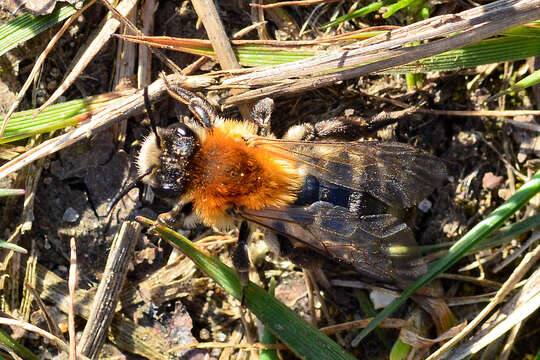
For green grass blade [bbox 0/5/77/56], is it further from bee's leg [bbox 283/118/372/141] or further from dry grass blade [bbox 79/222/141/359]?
bee's leg [bbox 283/118/372/141]

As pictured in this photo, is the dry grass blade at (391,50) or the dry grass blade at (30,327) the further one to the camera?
the dry grass blade at (30,327)

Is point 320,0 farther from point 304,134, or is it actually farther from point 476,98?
point 476,98

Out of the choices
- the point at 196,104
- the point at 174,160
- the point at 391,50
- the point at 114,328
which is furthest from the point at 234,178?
the point at 114,328

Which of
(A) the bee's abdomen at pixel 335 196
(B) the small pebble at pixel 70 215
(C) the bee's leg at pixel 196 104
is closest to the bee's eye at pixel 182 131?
(C) the bee's leg at pixel 196 104

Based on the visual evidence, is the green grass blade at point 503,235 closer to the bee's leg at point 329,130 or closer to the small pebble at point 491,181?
the small pebble at point 491,181

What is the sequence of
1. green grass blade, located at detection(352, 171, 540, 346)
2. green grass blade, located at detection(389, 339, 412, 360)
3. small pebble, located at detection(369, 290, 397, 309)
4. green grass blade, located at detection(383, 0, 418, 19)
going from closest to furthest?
green grass blade, located at detection(352, 171, 540, 346) < green grass blade, located at detection(383, 0, 418, 19) < green grass blade, located at detection(389, 339, 412, 360) < small pebble, located at detection(369, 290, 397, 309)

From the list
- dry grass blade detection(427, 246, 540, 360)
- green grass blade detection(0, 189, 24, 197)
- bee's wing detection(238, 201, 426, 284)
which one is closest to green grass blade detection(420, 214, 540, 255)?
dry grass blade detection(427, 246, 540, 360)

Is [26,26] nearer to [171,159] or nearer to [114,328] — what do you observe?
[171,159]

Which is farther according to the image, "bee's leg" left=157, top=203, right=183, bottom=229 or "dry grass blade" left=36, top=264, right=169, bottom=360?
"dry grass blade" left=36, top=264, right=169, bottom=360
